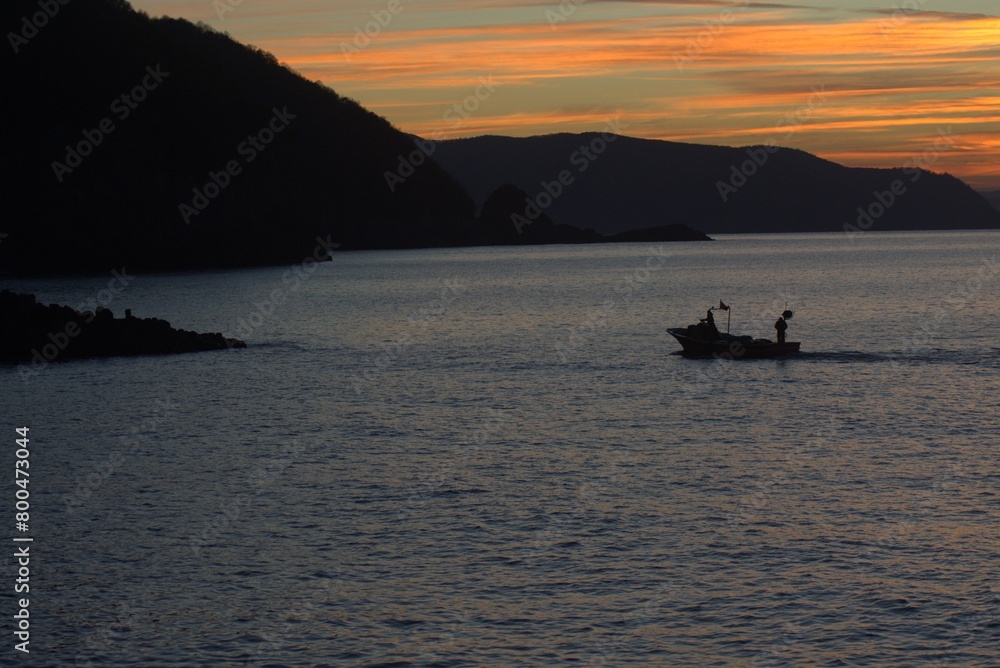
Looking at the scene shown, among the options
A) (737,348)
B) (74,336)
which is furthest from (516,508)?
(74,336)

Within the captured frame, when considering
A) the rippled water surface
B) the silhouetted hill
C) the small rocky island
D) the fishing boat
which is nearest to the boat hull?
the fishing boat

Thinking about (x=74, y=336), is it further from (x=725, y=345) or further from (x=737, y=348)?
(x=737, y=348)

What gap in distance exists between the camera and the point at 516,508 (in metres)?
25.2

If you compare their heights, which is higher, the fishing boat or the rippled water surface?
the fishing boat

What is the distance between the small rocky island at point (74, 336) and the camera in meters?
55.3

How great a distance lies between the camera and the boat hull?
52.5m

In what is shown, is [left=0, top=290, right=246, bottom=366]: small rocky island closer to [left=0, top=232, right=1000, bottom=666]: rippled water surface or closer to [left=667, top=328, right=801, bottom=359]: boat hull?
[left=0, top=232, right=1000, bottom=666]: rippled water surface

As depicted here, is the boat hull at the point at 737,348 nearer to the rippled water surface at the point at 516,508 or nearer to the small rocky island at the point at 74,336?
the rippled water surface at the point at 516,508

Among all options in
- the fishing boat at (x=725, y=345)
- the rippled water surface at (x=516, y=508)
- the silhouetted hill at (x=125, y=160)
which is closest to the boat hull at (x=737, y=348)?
the fishing boat at (x=725, y=345)

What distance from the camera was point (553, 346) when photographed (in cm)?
6122

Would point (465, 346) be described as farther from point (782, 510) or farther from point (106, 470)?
point (782, 510)

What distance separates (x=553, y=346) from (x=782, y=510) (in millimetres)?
36580

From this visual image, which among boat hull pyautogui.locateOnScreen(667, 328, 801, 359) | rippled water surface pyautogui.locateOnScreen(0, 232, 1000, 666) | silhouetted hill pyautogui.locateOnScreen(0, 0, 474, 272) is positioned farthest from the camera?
silhouetted hill pyautogui.locateOnScreen(0, 0, 474, 272)

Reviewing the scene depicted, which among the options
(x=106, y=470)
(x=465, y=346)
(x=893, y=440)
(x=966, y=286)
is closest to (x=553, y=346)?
(x=465, y=346)
